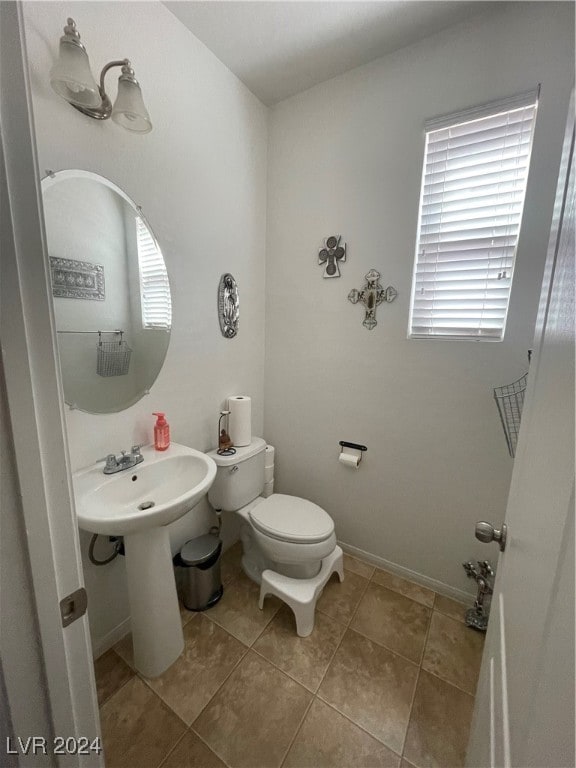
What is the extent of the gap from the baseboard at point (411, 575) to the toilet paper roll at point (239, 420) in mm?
957

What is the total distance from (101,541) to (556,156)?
7.77 ft

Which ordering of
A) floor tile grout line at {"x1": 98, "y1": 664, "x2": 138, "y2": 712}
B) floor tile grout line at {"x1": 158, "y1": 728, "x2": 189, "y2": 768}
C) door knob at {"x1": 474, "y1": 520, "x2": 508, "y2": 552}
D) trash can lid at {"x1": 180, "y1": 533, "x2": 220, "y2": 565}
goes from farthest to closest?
1. trash can lid at {"x1": 180, "y1": 533, "x2": 220, "y2": 565}
2. floor tile grout line at {"x1": 98, "y1": 664, "x2": 138, "y2": 712}
3. floor tile grout line at {"x1": 158, "y1": 728, "x2": 189, "y2": 768}
4. door knob at {"x1": 474, "y1": 520, "x2": 508, "y2": 552}

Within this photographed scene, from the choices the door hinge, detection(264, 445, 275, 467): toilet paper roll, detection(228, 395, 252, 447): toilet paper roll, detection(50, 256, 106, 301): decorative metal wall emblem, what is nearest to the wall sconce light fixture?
detection(50, 256, 106, 301): decorative metal wall emblem

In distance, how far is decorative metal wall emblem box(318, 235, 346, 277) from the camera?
1614mm

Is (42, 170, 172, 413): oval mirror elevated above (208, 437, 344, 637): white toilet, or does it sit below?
above

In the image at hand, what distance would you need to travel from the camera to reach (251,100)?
162cm

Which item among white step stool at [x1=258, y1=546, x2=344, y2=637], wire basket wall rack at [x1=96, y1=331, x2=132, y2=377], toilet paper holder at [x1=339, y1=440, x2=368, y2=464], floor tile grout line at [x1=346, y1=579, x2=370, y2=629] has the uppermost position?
wire basket wall rack at [x1=96, y1=331, x2=132, y2=377]

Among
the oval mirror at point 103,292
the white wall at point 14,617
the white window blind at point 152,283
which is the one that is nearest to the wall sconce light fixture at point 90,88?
the oval mirror at point 103,292

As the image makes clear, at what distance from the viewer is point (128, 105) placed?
0.99 metres

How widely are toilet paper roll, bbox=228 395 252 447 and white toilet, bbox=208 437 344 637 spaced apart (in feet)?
0.22

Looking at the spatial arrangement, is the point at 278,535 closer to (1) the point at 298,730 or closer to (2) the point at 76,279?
(1) the point at 298,730

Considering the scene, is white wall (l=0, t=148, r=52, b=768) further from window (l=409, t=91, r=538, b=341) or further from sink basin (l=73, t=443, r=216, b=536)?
window (l=409, t=91, r=538, b=341)

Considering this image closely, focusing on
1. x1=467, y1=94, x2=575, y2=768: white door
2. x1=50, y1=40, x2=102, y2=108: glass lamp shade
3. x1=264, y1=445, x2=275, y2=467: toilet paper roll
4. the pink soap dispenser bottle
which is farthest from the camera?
x1=264, y1=445, x2=275, y2=467: toilet paper roll

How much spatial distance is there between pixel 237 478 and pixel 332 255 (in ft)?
4.39
